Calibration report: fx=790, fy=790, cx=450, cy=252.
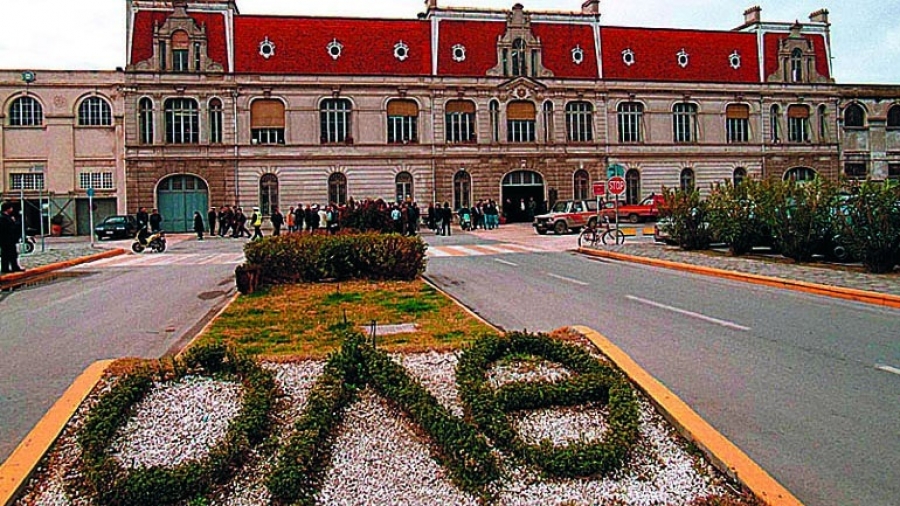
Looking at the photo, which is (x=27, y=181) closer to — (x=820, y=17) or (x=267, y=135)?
(x=267, y=135)

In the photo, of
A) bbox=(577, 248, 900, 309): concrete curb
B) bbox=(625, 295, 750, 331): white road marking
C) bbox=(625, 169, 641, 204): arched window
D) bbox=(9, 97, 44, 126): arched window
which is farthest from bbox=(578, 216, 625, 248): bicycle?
bbox=(9, 97, 44, 126): arched window

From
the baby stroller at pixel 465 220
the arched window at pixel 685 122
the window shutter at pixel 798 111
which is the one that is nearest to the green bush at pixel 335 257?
the baby stroller at pixel 465 220

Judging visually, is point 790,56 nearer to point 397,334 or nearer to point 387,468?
point 397,334

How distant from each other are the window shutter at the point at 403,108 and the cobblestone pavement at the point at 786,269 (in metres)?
30.2

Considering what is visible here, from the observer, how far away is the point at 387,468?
5121mm

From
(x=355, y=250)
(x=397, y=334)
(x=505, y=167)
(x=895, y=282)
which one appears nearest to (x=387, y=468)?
(x=397, y=334)

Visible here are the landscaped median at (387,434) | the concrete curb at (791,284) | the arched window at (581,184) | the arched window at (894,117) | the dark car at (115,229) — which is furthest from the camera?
the arched window at (894,117)

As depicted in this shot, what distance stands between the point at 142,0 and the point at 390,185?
19.7m

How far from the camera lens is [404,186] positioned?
5297 cm

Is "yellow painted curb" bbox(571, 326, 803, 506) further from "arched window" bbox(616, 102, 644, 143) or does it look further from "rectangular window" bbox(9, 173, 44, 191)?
"rectangular window" bbox(9, 173, 44, 191)

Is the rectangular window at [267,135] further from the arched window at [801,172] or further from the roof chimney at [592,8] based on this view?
the arched window at [801,172]

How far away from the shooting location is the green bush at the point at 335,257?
15375 millimetres

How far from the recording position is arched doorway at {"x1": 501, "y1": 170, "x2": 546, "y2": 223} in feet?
178

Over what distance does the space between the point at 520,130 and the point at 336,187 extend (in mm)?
13088
